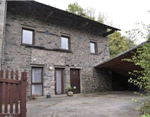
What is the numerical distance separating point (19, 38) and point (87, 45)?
4.66m

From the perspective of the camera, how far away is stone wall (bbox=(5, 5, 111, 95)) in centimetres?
673

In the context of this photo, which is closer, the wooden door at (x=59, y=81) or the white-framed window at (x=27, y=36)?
the white-framed window at (x=27, y=36)

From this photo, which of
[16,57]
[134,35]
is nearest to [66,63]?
[16,57]

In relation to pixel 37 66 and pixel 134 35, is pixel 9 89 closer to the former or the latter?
pixel 134 35

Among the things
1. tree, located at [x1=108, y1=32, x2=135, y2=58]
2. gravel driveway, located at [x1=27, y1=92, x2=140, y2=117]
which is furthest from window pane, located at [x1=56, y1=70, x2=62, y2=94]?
tree, located at [x1=108, y1=32, x2=135, y2=58]

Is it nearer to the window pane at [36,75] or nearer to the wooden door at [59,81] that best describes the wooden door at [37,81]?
the window pane at [36,75]

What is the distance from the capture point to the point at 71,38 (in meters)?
8.94

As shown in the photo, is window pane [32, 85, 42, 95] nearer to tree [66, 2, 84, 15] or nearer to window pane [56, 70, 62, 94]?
window pane [56, 70, 62, 94]

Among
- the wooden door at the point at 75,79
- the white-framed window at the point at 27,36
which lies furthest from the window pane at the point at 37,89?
the white-framed window at the point at 27,36

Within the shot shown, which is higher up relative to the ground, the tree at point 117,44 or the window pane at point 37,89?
the tree at point 117,44

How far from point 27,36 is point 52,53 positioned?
1.64 metres

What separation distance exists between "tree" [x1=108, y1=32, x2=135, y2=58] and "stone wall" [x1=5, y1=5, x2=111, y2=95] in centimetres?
500

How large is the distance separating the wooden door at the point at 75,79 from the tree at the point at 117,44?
25.7ft

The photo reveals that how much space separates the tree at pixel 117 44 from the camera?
15.5 m
